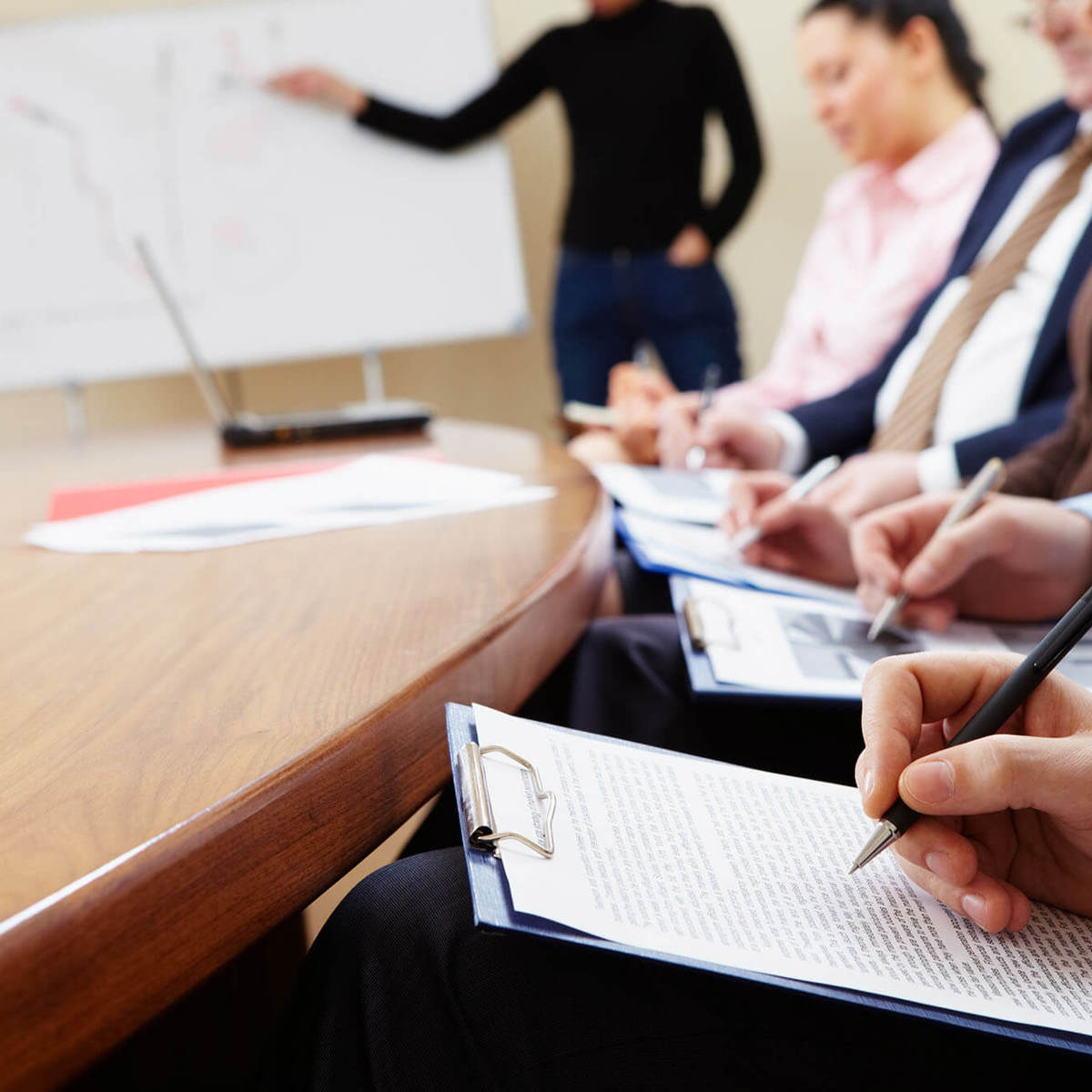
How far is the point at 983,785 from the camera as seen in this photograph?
14.8 inches

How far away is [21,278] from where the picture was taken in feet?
8.44

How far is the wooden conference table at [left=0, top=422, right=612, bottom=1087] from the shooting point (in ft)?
0.92

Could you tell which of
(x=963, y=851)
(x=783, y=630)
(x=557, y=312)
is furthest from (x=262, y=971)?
(x=557, y=312)

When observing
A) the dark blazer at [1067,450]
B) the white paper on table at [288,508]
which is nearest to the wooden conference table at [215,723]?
the white paper on table at [288,508]

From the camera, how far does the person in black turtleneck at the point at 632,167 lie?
8.15ft

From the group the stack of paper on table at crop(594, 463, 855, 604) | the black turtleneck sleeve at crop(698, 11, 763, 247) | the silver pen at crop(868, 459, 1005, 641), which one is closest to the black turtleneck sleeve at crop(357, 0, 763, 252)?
the black turtleneck sleeve at crop(698, 11, 763, 247)

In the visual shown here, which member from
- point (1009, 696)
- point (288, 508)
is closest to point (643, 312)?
point (288, 508)

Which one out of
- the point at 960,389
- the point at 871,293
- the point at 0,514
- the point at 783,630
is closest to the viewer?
the point at 783,630

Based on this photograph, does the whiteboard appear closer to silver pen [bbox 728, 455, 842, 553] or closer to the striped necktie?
the striped necktie

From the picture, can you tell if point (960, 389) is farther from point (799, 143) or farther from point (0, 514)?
point (799, 143)

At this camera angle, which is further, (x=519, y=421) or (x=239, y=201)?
(x=519, y=421)

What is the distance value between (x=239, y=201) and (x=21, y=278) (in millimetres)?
519

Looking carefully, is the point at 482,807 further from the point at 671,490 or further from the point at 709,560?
the point at 671,490

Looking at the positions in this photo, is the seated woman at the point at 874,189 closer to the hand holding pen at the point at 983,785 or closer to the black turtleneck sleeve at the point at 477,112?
the black turtleneck sleeve at the point at 477,112
